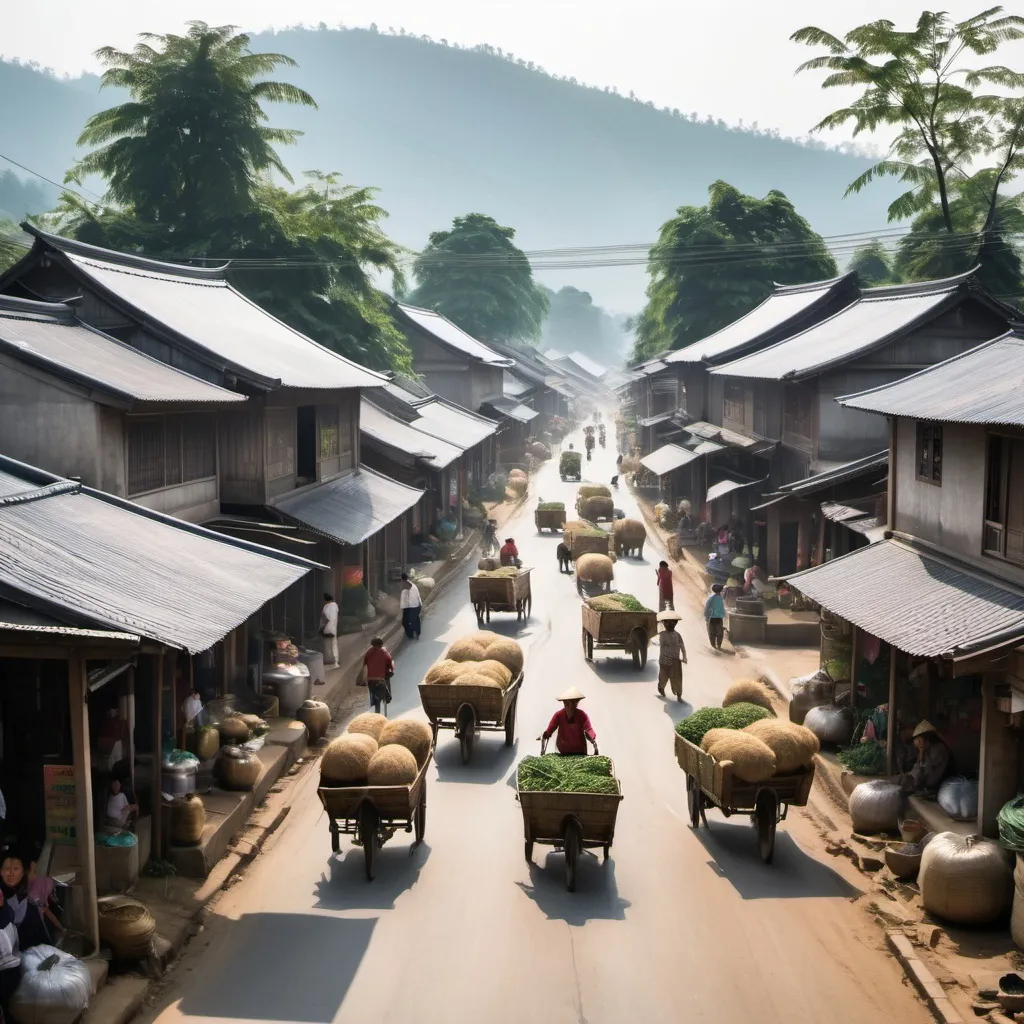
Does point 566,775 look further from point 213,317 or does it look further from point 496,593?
point 213,317

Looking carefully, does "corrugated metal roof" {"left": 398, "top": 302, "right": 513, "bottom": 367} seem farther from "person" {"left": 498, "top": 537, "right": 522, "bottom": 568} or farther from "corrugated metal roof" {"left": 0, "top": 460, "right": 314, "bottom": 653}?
"corrugated metal roof" {"left": 0, "top": 460, "right": 314, "bottom": 653}

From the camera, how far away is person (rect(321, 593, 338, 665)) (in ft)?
79.6

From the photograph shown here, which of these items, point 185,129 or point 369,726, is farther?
point 185,129

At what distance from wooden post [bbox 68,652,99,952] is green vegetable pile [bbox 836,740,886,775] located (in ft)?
35.7

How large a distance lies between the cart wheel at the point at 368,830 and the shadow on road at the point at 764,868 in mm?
4214

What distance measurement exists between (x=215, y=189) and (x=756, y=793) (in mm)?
41483

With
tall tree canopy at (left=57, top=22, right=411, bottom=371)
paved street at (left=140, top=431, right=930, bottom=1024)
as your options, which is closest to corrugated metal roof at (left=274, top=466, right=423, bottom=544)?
paved street at (left=140, top=431, right=930, bottom=1024)

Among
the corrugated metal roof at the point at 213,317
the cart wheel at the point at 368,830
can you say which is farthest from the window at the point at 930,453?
the corrugated metal roof at the point at 213,317

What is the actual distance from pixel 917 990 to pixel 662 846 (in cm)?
445

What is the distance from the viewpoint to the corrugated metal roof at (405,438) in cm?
3638

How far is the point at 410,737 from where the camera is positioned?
15.2 m

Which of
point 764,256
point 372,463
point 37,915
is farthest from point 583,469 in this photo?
point 37,915

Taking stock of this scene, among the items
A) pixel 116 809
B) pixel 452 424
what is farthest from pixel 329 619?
pixel 452 424

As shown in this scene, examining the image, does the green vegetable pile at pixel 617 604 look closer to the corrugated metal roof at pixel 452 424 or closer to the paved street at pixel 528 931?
the paved street at pixel 528 931
